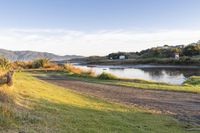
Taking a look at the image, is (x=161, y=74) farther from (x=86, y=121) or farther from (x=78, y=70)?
(x=86, y=121)

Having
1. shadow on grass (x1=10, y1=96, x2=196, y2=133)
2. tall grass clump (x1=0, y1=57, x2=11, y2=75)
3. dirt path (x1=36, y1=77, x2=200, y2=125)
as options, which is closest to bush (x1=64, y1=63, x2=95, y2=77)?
tall grass clump (x1=0, y1=57, x2=11, y2=75)

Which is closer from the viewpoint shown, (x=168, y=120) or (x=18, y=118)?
(x=18, y=118)

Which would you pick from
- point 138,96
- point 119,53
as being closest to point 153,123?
point 138,96

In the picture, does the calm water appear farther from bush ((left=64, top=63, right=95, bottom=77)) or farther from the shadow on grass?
the shadow on grass

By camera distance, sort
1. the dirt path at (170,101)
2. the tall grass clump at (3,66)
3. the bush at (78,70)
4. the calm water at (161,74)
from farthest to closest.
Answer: the calm water at (161,74), the bush at (78,70), the tall grass clump at (3,66), the dirt path at (170,101)

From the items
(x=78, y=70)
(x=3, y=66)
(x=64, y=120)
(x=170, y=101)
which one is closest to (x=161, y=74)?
(x=78, y=70)

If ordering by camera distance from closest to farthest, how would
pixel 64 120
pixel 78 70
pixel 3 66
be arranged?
pixel 64 120 < pixel 3 66 < pixel 78 70

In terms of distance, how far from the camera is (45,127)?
8.52 meters

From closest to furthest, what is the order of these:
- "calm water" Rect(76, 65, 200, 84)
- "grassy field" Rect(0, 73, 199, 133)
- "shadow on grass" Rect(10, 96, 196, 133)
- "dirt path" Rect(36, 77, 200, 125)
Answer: "grassy field" Rect(0, 73, 199, 133)
"shadow on grass" Rect(10, 96, 196, 133)
"dirt path" Rect(36, 77, 200, 125)
"calm water" Rect(76, 65, 200, 84)

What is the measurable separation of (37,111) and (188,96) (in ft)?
40.3

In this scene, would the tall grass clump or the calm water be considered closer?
the tall grass clump

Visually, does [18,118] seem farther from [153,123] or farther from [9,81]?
[153,123]

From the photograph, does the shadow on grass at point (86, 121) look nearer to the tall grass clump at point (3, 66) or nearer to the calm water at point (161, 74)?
the tall grass clump at point (3, 66)

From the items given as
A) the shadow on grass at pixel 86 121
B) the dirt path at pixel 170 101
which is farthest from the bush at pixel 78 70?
the shadow on grass at pixel 86 121
